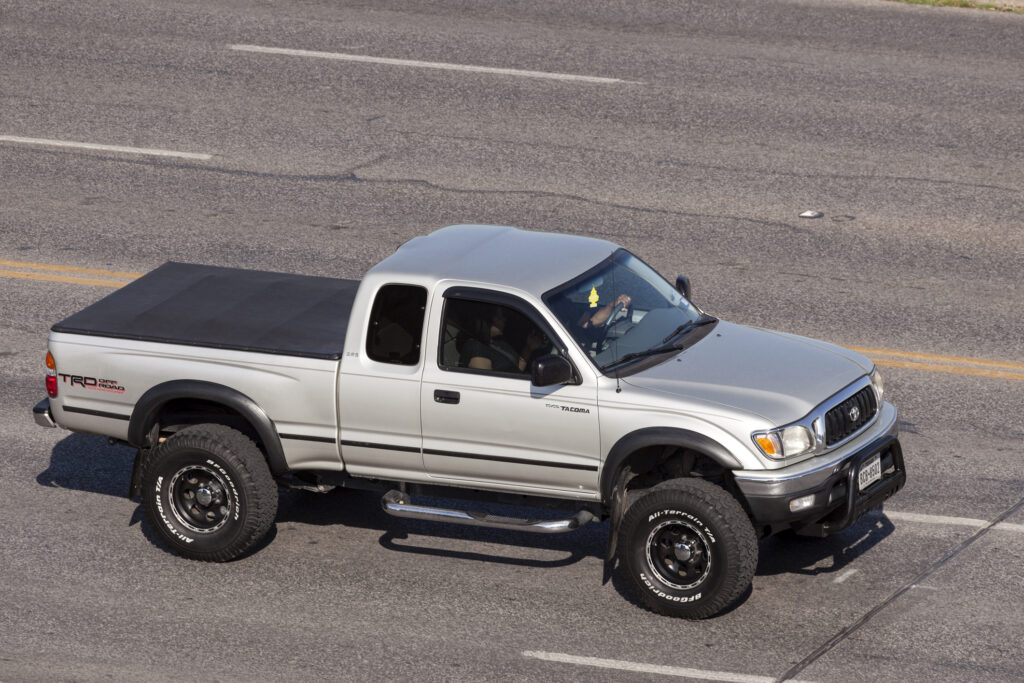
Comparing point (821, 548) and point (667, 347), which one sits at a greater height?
point (667, 347)

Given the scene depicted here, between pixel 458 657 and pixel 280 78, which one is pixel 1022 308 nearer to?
pixel 458 657

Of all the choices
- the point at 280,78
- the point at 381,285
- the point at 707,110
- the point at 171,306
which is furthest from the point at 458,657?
the point at 280,78

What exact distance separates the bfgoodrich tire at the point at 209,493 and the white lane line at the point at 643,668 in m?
2.02

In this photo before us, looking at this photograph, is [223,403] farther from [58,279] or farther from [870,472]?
[58,279]

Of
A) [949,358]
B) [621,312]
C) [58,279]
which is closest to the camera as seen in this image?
[621,312]

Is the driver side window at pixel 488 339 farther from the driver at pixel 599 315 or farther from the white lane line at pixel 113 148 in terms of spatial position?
the white lane line at pixel 113 148

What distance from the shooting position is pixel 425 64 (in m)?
17.8

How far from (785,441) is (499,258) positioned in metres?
2.13

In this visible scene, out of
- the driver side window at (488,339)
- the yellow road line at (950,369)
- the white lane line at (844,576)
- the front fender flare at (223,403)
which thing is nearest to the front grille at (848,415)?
the white lane line at (844,576)

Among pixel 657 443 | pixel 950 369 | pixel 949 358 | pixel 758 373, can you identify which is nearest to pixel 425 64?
pixel 949 358

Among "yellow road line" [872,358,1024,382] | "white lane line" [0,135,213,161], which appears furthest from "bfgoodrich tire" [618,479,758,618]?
"white lane line" [0,135,213,161]

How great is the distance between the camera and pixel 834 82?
17250mm

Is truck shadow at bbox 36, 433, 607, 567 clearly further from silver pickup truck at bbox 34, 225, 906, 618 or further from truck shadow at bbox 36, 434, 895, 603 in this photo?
silver pickup truck at bbox 34, 225, 906, 618

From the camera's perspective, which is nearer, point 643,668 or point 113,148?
point 643,668
